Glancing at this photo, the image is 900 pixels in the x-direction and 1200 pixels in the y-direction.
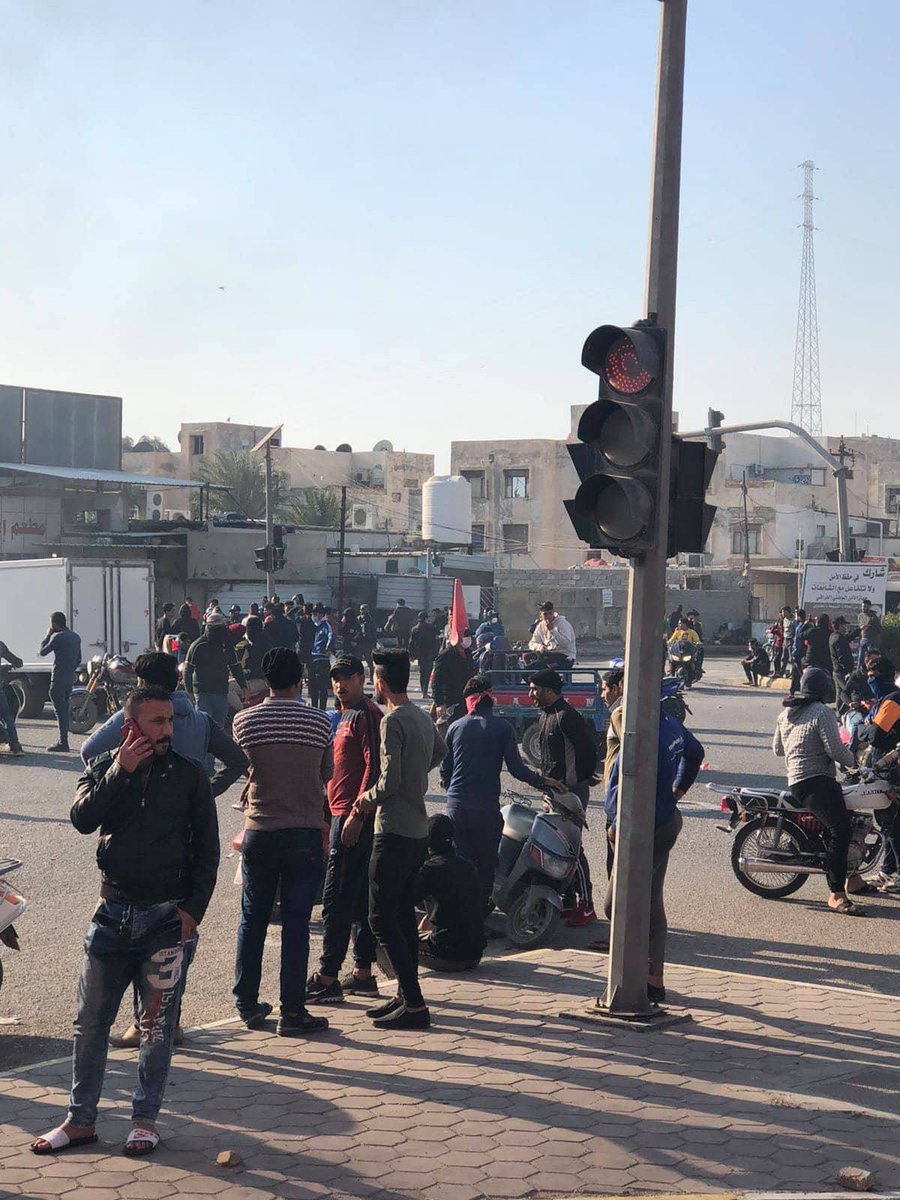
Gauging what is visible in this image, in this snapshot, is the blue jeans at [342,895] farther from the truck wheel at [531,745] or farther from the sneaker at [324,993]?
the truck wheel at [531,745]

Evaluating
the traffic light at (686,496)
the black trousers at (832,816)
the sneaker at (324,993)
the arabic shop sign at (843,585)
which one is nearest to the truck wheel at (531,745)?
the black trousers at (832,816)

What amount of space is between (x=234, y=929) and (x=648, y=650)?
3.78 m

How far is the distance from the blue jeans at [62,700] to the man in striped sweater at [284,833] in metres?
12.6

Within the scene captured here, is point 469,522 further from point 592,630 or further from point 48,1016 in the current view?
point 48,1016

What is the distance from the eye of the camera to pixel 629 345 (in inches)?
271

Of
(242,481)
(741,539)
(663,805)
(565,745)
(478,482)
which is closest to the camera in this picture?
(663,805)

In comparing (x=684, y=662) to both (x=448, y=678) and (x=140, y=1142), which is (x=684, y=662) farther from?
(x=140, y=1142)

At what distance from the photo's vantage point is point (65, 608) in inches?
976

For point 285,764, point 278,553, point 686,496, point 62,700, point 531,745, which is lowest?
point 531,745

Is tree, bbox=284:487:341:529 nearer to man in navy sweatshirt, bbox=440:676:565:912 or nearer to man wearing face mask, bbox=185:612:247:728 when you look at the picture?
man wearing face mask, bbox=185:612:247:728

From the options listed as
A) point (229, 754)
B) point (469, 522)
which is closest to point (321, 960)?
point (229, 754)

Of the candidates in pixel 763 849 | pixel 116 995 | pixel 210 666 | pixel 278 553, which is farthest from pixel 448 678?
pixel 278 553

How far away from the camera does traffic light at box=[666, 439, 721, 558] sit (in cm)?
705

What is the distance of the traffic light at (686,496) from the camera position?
7.05 meters
